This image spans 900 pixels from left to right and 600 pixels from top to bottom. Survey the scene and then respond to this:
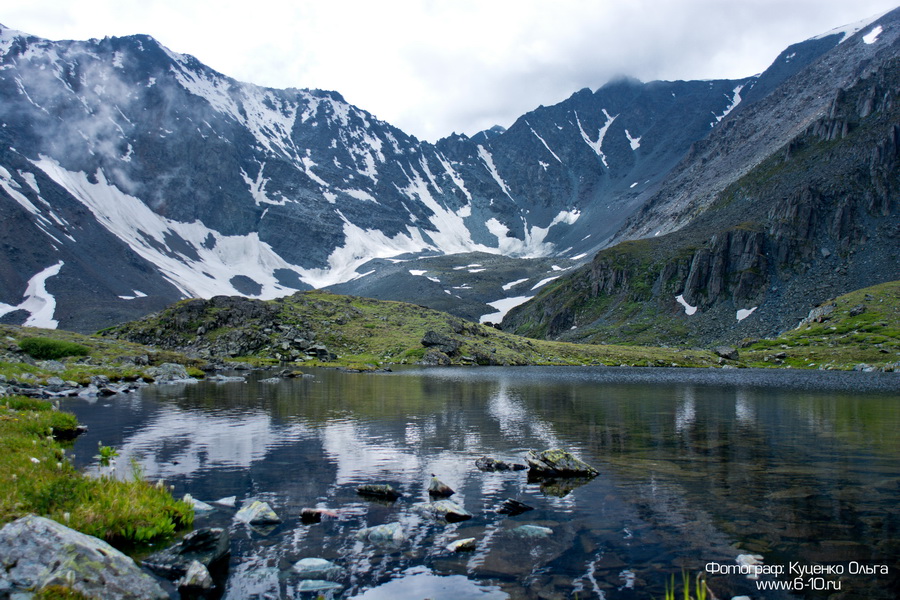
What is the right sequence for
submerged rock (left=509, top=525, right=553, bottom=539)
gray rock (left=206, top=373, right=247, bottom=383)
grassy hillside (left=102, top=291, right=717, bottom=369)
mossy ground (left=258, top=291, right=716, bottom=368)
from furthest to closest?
mossy ground (left=258, top=291, right=716, bottom=368), grassy hillside (left=102, top=291, right=717, bottom=369), gray rock (left=206, top=373, right=247, bottom=383), submerged rock (left=509, top=525, right=553, bottom=539)

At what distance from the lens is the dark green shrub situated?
6538cm

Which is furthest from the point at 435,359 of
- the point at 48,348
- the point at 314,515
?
the point at 314,515

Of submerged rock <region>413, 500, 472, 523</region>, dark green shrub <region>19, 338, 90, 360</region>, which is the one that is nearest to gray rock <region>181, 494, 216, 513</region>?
submerged rock <region>413, 500, 472, 523</region>

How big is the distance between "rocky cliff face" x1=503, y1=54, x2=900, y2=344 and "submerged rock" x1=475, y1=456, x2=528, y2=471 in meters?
153

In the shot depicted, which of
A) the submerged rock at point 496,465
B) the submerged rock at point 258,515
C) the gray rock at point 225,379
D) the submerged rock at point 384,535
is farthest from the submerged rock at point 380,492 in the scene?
the gray rock at point 225,379

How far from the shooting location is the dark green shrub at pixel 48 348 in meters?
65.4

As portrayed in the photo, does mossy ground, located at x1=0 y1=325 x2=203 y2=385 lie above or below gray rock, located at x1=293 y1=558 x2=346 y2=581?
above

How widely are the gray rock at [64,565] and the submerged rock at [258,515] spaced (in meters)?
5.08

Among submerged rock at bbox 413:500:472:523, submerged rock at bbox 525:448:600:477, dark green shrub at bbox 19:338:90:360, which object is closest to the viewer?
submerged rock at bbox 413:500:472:523

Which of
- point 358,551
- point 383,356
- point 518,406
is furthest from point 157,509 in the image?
point 383,356

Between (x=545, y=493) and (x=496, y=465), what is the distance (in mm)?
4070

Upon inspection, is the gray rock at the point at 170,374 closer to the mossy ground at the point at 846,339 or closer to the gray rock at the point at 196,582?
the gray rock at the point at 196,582

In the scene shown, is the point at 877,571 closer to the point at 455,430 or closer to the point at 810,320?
the point at 455,430

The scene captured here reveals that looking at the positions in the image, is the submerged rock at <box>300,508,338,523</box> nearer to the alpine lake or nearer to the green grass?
the alpine lake
